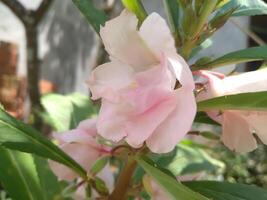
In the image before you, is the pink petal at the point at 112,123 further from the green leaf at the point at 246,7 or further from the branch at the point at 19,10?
the branch at the point at 19,10

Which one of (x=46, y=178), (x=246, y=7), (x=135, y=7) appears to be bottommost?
(x=46, y=178)

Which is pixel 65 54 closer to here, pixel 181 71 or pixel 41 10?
pixel 41 10

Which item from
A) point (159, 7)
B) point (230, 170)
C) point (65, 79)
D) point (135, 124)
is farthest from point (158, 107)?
point (65, 79)

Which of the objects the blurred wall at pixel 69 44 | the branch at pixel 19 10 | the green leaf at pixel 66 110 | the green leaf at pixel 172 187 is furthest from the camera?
the blurred wall at pixel 69 44

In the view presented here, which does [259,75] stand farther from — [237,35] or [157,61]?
[237,35]

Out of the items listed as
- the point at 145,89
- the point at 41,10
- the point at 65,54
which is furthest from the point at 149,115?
the point at 65,54

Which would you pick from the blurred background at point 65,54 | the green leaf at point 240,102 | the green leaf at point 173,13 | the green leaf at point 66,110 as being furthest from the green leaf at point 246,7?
the blurred background at point 65,54
